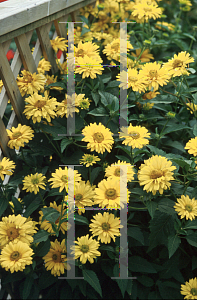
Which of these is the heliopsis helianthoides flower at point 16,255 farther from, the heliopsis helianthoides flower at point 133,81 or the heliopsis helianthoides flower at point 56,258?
the heliopsis helianthoides flower at point 133,81

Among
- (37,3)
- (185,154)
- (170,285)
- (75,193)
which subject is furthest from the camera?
(185,154)

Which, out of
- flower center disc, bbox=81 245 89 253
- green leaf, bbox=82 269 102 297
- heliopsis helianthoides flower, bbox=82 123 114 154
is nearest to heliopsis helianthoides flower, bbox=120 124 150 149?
heliopsis helianthoides flower, bbox=82 123 114 154

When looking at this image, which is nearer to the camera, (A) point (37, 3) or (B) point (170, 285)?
(B) point (170, 285)

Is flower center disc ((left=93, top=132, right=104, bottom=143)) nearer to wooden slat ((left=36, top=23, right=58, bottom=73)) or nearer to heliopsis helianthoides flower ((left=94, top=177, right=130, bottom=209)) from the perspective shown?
heliopsis helianthoides flower ((left=94, top=177, right=130, bottom=209))

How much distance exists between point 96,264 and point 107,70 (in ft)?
3.57

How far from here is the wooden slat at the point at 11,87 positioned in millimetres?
1230

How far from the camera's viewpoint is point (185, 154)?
4.98ft

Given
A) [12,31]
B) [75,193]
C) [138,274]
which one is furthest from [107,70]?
[138,274]

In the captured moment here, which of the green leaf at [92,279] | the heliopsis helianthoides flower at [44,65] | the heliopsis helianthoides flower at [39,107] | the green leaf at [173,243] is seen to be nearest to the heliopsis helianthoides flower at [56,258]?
the green leaf at [92,279]

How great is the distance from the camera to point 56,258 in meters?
1.16

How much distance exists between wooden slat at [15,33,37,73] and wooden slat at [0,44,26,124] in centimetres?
12

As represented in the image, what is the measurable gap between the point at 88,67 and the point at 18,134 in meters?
0.47

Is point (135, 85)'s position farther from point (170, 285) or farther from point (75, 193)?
point (170, 285)

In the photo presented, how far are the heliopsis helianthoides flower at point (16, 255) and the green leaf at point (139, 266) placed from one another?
0.45 m
